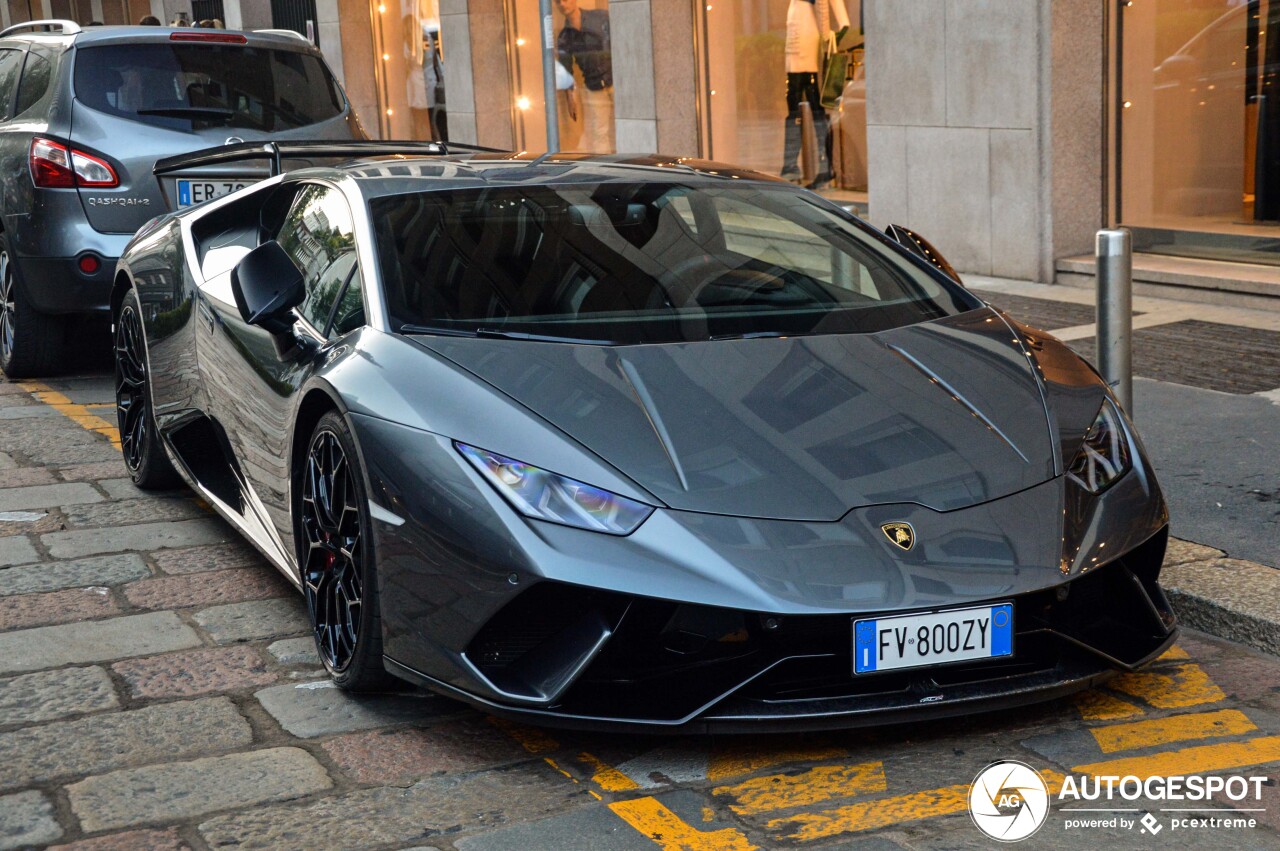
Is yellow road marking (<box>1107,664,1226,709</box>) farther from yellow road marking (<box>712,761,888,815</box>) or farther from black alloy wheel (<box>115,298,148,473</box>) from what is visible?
black alloy wheel (<box>115,298,148,473</box>)

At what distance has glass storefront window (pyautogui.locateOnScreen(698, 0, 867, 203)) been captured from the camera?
1263 centimetres

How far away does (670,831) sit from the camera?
315cm

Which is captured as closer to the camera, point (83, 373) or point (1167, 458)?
point (1167, 458)

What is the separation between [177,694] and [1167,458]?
3518 mm

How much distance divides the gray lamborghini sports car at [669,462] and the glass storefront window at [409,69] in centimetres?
1446

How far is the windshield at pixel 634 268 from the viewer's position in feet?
13.5

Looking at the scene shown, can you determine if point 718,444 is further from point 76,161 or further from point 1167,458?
point 76,161

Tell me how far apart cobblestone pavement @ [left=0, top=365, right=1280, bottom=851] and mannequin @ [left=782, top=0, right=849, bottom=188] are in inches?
352

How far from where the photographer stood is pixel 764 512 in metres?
3.35

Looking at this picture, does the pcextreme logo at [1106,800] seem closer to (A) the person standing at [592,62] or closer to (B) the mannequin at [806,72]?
(B) the mannequin at [806,72]

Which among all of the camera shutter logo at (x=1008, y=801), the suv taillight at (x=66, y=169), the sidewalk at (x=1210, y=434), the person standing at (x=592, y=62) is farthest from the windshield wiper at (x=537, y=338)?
the person standing at (x=592, y=62)

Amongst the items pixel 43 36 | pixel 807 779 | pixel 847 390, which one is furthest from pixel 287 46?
pixel 807 779

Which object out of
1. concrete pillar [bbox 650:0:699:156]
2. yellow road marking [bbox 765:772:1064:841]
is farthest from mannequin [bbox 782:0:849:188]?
yellow road marking [bbox 765:772:1064:841]

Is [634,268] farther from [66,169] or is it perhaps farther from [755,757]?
[66,169]
